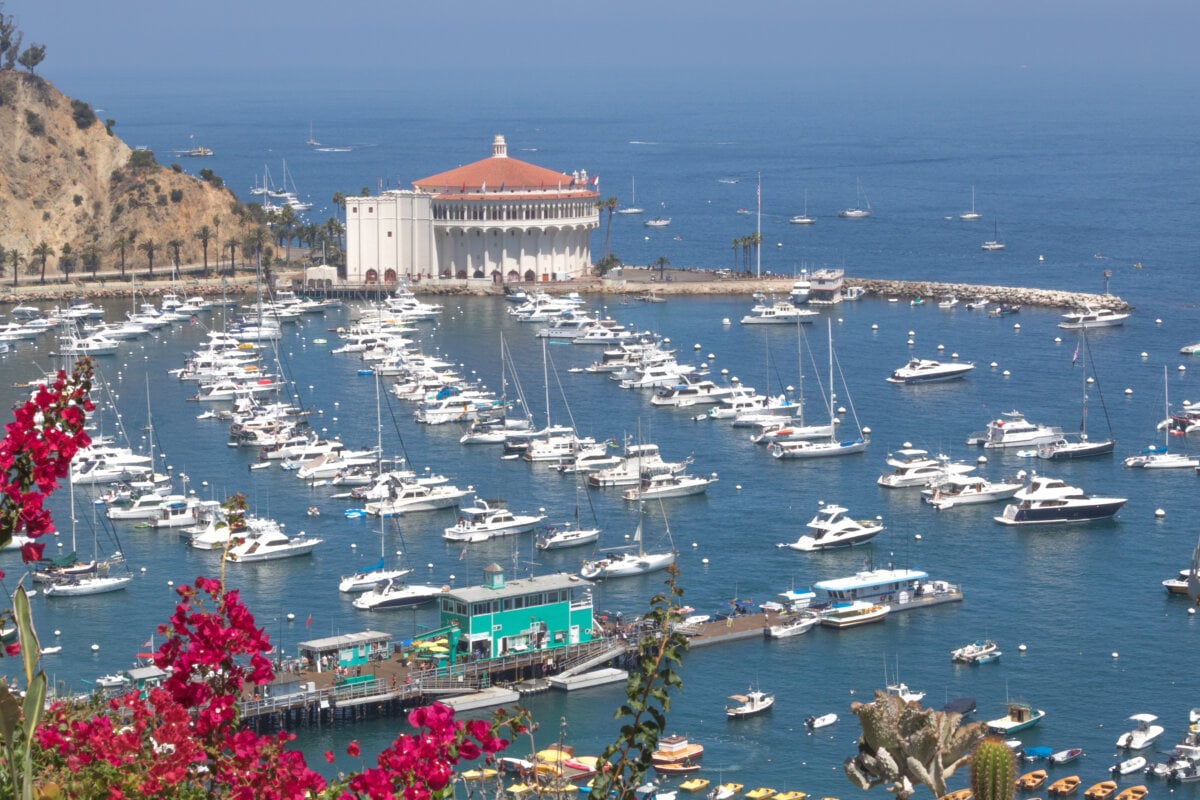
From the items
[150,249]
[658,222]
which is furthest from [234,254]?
[658,222]

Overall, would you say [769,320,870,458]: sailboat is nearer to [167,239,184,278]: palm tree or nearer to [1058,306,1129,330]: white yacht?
[1058,306,1129,330]: white yacht

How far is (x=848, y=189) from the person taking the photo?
136m

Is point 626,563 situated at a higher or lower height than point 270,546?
lower

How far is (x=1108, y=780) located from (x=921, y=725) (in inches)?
798

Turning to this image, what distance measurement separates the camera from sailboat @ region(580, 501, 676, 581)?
130 ft

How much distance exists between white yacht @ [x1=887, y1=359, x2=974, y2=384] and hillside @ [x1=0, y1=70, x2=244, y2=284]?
36.8 meters

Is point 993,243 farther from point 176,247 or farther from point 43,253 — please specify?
point 43,253

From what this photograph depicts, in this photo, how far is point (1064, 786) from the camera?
27766mm

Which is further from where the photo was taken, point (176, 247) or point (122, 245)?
point (176, 247)

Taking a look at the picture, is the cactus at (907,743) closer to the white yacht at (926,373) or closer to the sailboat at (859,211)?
the white yacht at (926,373)

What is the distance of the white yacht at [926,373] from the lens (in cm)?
6156

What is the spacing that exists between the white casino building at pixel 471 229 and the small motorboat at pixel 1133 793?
190ft

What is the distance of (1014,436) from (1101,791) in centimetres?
2491

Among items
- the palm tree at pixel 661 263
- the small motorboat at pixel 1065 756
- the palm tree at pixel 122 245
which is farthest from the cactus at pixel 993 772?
the palm tree at pixel 122 245
